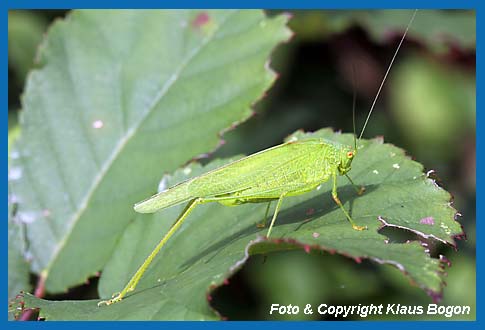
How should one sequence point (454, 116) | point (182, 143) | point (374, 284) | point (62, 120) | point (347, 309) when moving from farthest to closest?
point (454, 116) → point (374, 284) → point (347, 309) → point (62, 120) → point (182, 143)

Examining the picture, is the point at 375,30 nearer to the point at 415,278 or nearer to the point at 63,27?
the point at 63,27

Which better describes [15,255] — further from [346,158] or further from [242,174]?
[346,158]

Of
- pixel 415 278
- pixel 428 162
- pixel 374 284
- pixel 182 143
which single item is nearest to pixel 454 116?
pixel 428 162

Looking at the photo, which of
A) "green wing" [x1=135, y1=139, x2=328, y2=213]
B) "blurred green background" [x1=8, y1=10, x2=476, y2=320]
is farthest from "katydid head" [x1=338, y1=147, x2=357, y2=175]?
"blurred green background" [x1=8, y1=10, x2=476, y2=320]

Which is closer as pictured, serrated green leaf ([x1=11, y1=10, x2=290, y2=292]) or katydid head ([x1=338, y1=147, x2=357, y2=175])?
katydid head ([x1=338, y1=147, x2=357, y2=175])

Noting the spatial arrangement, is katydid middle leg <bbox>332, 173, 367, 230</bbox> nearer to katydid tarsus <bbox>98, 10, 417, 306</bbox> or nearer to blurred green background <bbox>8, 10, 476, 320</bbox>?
katydid tarsus <bbox>98, 10, 417, 306</bbox>

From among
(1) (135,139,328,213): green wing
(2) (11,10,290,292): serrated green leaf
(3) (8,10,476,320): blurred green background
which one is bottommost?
(3) (8,10,476,320): blurred green background

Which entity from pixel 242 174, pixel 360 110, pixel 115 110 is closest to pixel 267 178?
pixel 242 174

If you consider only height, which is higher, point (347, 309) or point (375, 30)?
point (375, 30)
